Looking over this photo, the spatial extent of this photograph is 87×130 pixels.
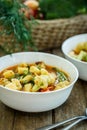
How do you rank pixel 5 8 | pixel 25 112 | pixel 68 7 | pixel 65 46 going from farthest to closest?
1. pixel 68 7
2. pixel 65 46
3. pixel 5 8
4. pixel 25 112

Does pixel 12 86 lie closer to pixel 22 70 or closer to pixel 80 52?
pixel 22 70

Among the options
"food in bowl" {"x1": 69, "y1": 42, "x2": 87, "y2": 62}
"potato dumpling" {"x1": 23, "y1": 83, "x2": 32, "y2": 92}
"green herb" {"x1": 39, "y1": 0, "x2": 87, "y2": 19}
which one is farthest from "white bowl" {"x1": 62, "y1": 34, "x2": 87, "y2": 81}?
"potato dumpling" {"x1": 23, "y1": 83, "x2": 32, "y2": 92}

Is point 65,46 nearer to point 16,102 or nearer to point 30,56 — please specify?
point 30,56

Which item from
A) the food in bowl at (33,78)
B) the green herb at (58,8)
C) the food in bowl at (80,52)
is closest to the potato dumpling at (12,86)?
the food in bowl at (33,78)

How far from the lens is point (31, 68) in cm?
125

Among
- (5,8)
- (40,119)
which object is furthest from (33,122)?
(5,8)

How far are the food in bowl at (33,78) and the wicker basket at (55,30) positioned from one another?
314 mm

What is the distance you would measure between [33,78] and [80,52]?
341 millimetres

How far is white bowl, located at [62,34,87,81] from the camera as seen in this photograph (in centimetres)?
133

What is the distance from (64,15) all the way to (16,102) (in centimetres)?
72

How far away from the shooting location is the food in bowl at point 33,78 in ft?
3.74

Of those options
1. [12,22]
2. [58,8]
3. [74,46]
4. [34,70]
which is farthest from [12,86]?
[58,8]

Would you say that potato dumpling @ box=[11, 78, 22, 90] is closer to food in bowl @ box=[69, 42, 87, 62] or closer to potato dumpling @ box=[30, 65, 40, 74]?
potato dumpling @ box=[30, 65, 40, 74]

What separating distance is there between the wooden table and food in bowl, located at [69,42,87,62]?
189 millimetres
